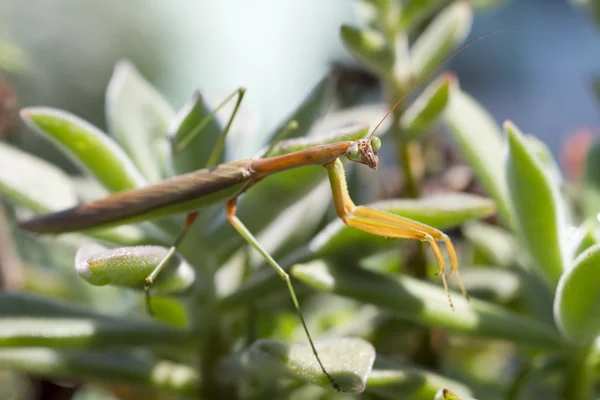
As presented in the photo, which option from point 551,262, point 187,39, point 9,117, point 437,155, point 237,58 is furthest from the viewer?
point 187,39

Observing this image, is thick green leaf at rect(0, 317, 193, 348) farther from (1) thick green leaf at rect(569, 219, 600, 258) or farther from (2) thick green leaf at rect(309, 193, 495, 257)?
(1) thick green leaf at rect(569, 219, 600, 258)

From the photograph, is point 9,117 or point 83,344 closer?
point 83,344

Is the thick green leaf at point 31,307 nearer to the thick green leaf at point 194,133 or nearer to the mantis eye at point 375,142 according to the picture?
the thick green leaf at point 194,133

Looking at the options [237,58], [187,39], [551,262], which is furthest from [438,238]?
[187,39]

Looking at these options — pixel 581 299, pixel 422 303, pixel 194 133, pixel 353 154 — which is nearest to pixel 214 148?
pixel 194 133

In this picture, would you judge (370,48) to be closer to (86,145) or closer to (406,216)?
(406,216)

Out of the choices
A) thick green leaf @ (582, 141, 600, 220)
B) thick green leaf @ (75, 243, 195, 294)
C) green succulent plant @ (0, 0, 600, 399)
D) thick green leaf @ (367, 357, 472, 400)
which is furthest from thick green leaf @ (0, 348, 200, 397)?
thick green leaf @ (582, 141, 600, 220)

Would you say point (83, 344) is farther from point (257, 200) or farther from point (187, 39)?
point (187, 39)
